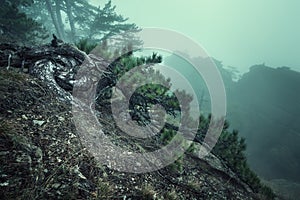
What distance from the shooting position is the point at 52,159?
2.05 meters

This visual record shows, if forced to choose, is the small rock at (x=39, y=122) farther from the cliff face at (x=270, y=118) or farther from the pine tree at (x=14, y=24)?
the cliff face at (x=270, y=118)

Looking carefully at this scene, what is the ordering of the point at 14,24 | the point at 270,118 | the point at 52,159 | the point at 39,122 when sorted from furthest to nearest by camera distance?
the point at 270,118
the point at 14,24
the point at 39,122
the point at 52,159

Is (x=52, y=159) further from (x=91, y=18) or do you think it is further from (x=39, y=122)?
(x=91, y=18)

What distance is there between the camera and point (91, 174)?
2.19 meters

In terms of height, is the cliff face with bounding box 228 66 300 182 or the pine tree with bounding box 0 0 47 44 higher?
the cliff face with bounding box 228 66 300 182

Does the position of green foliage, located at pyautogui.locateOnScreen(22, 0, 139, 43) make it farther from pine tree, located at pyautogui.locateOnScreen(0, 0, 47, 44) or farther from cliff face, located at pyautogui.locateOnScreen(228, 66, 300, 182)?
cliff face, located at pyautogui.locateOnScreen(228, 66, 300, 182)

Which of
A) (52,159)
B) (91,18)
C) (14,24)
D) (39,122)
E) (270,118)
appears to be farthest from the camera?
(270,118)

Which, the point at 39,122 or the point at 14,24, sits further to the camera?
the point at 14,24

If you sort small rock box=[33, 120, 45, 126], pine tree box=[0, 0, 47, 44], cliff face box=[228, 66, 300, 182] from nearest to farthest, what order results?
small rock box=[33, 120, 45, 126] < pine tree box=[0, 0, 47, 44] < cliff face box=[228, 66, 300, 182]

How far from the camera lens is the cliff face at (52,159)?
5.82 ft

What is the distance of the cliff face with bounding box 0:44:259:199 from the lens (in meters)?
1.78

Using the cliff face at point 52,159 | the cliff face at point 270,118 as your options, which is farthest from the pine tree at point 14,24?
the cliff face at point 270,118

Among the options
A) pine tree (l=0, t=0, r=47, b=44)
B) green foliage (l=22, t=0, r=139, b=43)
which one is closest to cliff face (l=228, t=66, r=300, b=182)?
green foliage (l=22, t=0, r=139, b=43)

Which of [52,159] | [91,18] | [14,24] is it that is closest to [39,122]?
[52,159]
